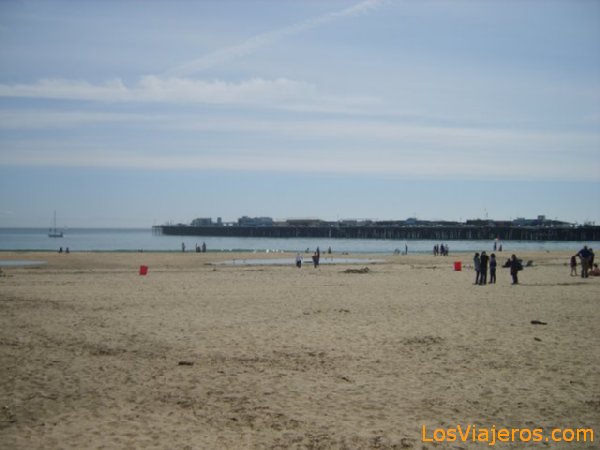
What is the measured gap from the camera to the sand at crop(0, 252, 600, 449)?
6.95 metres

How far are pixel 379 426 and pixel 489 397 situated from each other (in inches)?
83.2

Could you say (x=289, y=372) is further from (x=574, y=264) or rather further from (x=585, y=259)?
(x=574, y=264)

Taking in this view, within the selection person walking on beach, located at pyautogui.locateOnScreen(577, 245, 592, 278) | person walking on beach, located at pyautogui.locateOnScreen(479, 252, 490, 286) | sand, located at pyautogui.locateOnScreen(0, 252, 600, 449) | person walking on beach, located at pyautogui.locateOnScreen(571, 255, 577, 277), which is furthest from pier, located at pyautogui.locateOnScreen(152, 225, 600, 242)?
sand, located at pyautogui.locateOnScreen(0, 252, 600, 449)

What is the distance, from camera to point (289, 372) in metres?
9.47

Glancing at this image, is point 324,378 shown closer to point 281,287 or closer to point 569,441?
point 569,441

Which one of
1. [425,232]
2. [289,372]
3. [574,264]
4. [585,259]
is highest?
[425,232]

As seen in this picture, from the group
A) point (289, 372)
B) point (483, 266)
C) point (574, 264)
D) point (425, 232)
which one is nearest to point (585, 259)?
point (574, 264)

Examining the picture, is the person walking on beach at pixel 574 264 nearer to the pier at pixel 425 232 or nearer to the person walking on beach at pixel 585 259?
the person walking on beach at pixel 585 259

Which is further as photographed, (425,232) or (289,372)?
(425,232)

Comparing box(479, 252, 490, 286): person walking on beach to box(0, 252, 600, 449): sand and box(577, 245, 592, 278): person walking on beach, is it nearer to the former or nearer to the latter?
box(577, 245, 592, 278): person walking on beach

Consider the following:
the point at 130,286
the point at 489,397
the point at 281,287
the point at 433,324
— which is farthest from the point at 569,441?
the point at 130,286

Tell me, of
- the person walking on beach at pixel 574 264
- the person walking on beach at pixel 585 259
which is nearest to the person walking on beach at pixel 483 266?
the person walking on beach at pixel 585 259

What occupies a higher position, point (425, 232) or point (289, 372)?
point (425, 232)

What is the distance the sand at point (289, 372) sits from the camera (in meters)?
6.95
